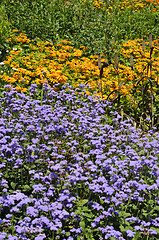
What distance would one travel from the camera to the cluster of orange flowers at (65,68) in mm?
6008

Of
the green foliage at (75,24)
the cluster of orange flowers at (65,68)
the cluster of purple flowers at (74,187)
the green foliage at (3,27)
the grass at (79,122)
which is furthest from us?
the green foliage at (75,24)

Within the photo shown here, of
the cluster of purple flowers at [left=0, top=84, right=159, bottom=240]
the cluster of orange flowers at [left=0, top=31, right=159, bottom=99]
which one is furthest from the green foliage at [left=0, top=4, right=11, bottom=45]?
the cluster of purple flowers at [left=0, top=84, right=159, bottom=240]

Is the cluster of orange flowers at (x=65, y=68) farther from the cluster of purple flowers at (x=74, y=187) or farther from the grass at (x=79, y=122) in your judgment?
the cluster of purple flowers at (x=74, y=187)

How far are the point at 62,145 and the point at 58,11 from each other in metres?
5.39

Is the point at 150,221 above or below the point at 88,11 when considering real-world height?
below

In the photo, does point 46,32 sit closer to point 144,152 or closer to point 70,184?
point 144,152

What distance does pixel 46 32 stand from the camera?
309 inches

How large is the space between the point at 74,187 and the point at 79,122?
3.71 feet

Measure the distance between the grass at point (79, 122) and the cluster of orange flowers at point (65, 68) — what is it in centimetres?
2

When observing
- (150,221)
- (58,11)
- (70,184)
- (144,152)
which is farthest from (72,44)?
(150,221)

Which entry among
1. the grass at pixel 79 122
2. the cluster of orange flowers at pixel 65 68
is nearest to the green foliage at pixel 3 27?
the grass at pixel 79 122

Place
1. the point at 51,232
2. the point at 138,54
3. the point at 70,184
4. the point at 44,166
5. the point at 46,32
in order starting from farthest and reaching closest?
the point at 46,32, the point at 138,54, the point at 44,166, the point at 70,184, the point at 51,232

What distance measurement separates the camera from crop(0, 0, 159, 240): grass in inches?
122

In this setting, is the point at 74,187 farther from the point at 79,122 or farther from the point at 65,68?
the point at 65,68
